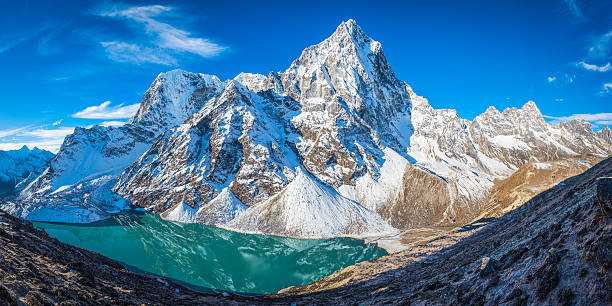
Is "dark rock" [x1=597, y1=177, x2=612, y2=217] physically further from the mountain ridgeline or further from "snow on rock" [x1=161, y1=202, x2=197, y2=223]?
"snow on rock" [x1=161, y1=202, x2=197, y2=223]

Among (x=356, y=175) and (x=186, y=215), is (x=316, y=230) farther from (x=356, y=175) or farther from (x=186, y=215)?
(x=186, y=215)

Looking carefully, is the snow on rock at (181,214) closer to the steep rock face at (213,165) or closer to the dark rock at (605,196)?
the steep rock face at (213,165)

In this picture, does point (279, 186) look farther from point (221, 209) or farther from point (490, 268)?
Result: point (490, 268)

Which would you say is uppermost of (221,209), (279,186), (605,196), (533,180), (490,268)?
(279,186)

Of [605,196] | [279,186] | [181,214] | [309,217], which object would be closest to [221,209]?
→ [181,214]

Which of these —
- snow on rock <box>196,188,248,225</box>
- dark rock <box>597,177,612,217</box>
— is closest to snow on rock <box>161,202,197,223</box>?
snow on rock <box>196,188,248,225</box>

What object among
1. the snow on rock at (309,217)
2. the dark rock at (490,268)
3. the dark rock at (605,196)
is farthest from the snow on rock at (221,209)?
the dark rock at (605,196)
